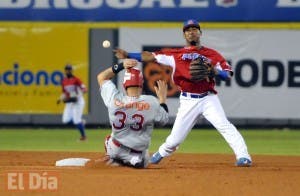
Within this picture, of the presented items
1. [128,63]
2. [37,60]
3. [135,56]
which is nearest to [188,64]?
[135,56]

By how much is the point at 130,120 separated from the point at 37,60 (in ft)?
38.6

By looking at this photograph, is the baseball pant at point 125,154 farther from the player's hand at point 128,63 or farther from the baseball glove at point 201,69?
the baseball glove at point 201,69

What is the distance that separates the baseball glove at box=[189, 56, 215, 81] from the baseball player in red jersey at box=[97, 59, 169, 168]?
1.01 m

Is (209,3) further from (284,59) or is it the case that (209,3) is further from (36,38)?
(36,38)

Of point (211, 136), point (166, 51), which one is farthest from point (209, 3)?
point (166, 51)

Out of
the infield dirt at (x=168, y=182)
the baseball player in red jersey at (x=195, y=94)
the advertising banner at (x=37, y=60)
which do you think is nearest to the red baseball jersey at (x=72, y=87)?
the advertising banner at (x=37, y=60)

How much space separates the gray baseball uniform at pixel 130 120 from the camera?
8.45 metres

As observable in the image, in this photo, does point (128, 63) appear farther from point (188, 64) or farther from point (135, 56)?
point (188, 64)

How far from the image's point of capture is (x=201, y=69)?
9.50m

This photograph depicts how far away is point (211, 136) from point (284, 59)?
114 inches

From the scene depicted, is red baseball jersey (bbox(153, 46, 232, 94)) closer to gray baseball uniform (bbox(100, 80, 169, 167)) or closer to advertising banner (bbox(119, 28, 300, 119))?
gray baseball uniform (bbox(100, 80, 169, 167))

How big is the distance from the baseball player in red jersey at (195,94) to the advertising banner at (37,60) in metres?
10.0

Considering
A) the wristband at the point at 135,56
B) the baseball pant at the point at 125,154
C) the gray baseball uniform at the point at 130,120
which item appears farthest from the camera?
the wristband at the point at 135,56

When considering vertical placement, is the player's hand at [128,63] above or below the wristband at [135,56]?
above
